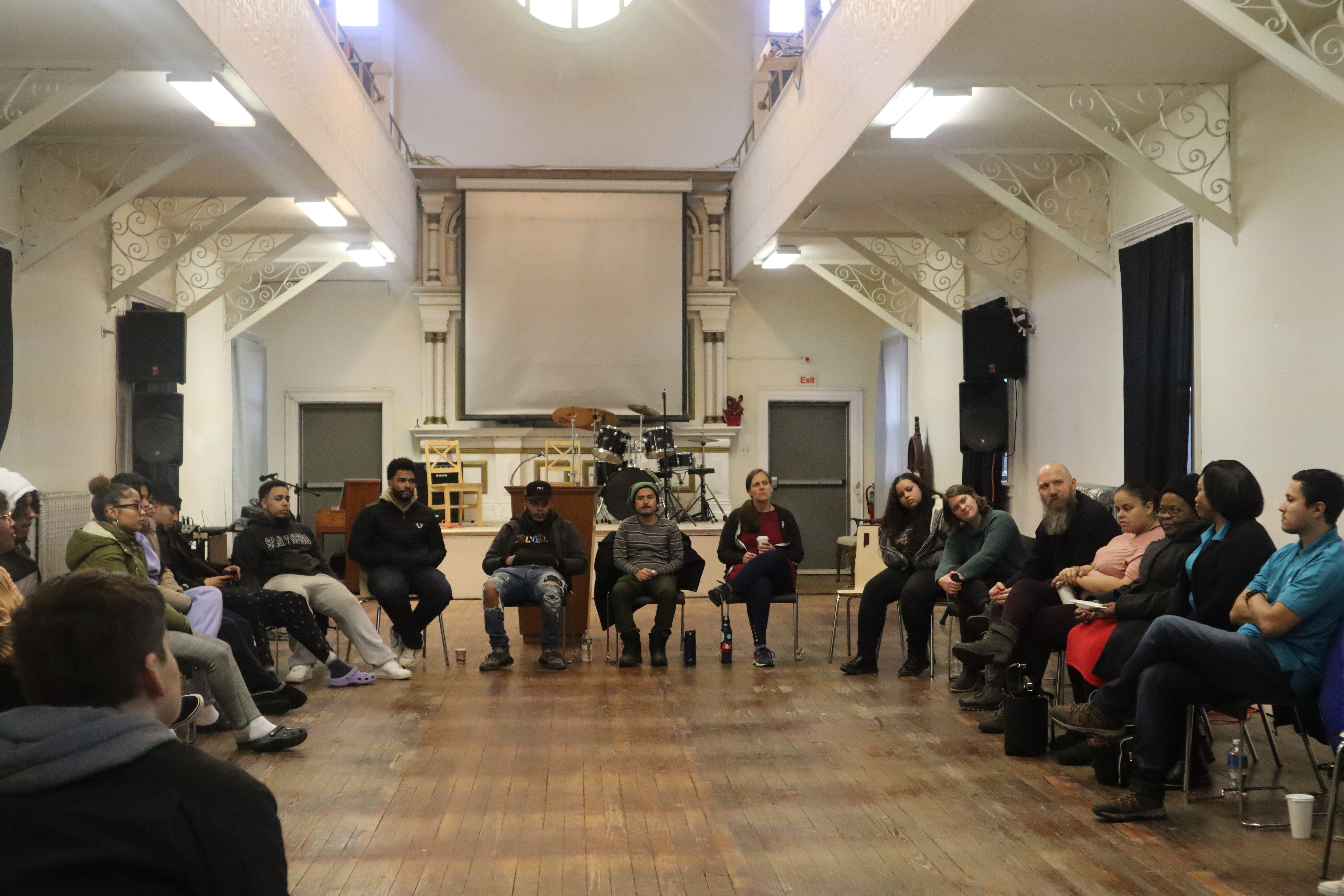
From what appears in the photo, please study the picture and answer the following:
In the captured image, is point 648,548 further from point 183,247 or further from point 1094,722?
point 183,247

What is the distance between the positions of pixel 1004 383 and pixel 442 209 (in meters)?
6.02

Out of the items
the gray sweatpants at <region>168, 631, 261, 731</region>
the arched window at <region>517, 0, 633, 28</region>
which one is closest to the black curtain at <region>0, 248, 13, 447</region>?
the gray sweatpants at <region>168, 631, 261, 731</region>

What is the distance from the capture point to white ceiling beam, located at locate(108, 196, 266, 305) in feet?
26.7

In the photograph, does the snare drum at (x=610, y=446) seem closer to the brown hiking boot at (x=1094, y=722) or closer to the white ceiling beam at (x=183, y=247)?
the white ceiling beam at (x=183, y=247)

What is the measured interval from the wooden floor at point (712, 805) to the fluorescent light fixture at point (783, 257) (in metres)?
4.70

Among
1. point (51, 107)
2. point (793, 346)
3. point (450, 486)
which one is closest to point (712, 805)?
point (51, 107)

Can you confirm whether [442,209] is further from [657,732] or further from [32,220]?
[657,732]

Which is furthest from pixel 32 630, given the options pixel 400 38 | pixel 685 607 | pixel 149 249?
pixel 400 38

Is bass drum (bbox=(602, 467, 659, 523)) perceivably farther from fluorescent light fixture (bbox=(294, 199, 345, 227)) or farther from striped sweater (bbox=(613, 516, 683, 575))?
striped sweater (bbox=(613, 516, 683, 575))

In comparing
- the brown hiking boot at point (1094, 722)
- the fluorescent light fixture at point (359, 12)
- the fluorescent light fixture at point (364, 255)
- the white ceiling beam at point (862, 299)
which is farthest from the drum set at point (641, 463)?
the brown hiking boot at point (1094, 722)

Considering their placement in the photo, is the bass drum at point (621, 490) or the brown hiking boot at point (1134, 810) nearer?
the brown hiking boot at point (1134, 810)

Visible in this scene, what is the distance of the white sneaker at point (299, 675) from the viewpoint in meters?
6.64

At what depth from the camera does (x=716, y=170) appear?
40.8 ft

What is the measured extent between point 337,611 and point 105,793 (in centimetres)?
540
